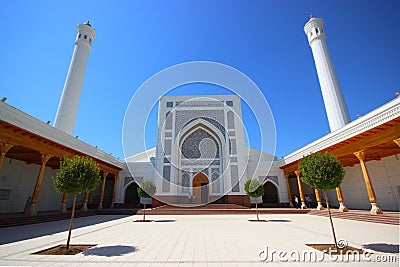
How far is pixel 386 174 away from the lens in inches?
436

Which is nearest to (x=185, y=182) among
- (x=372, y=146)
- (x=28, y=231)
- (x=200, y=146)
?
(x=200, y=146)

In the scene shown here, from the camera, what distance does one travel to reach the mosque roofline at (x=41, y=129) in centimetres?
692

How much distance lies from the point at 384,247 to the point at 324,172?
1575 mm

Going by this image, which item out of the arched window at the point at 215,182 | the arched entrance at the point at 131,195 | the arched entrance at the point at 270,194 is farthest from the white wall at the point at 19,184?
the arched entrance at the point at 270,194

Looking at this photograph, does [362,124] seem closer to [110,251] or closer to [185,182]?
[110,251]

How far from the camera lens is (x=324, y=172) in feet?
14.8

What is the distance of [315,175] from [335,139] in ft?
21.9

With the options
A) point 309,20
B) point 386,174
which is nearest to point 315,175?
point 386,174

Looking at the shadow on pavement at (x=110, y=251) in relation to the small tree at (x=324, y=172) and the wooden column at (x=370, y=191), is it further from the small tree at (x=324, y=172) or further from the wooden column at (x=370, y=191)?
the wooden column at (x=370, y=191)

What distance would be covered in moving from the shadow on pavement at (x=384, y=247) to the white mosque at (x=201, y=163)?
679 cm

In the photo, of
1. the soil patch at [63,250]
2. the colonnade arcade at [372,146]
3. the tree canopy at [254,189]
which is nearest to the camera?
the soil patch at [63,250]

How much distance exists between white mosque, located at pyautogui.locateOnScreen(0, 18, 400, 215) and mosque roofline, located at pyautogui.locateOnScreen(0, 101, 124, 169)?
0.34 feet

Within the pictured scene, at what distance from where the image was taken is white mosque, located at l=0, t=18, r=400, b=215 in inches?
432

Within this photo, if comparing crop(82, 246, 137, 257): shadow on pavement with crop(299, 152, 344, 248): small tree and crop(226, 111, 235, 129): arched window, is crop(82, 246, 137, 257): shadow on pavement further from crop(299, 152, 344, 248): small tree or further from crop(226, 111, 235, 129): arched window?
crop(226, 111, 235, 129): arched window
